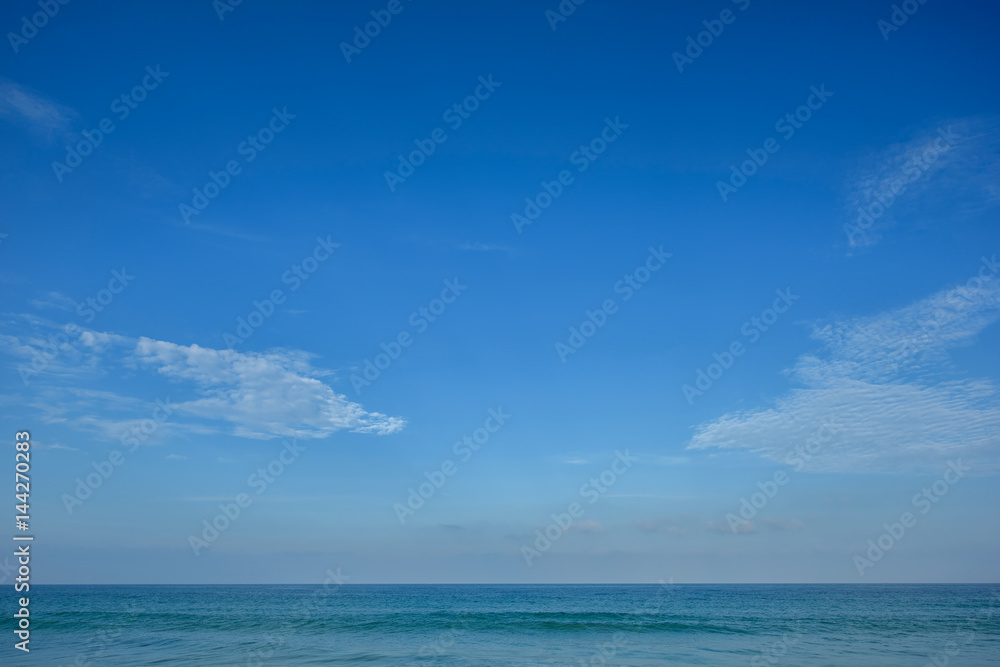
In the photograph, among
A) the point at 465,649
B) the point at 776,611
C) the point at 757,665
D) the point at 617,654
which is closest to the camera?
the point at 757,665

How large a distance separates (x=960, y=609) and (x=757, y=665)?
36407 mm

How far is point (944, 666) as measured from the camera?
19938 millimetres

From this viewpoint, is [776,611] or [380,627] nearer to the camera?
[380,627]

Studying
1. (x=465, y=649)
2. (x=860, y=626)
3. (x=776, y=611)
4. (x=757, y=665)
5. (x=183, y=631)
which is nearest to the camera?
(x=757, y=665)

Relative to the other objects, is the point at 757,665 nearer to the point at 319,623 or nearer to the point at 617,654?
the point at 617,654

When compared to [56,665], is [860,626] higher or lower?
lower

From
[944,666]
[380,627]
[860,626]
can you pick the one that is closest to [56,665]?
[380,627]

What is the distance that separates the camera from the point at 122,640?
26.0 meters

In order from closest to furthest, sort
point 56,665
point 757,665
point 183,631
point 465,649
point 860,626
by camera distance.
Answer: point 56,665, point 757,665, point 465,649, point 183,631, point 860,626

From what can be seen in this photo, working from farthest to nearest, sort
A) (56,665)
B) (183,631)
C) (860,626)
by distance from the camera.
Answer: (860,626) → (183,631) → (56,665)

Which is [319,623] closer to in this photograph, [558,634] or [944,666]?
[558,634]

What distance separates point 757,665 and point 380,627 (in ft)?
70.7

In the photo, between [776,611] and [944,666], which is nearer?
[944,666]

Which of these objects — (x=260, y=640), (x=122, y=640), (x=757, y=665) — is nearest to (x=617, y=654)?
(x=757, y=665)
